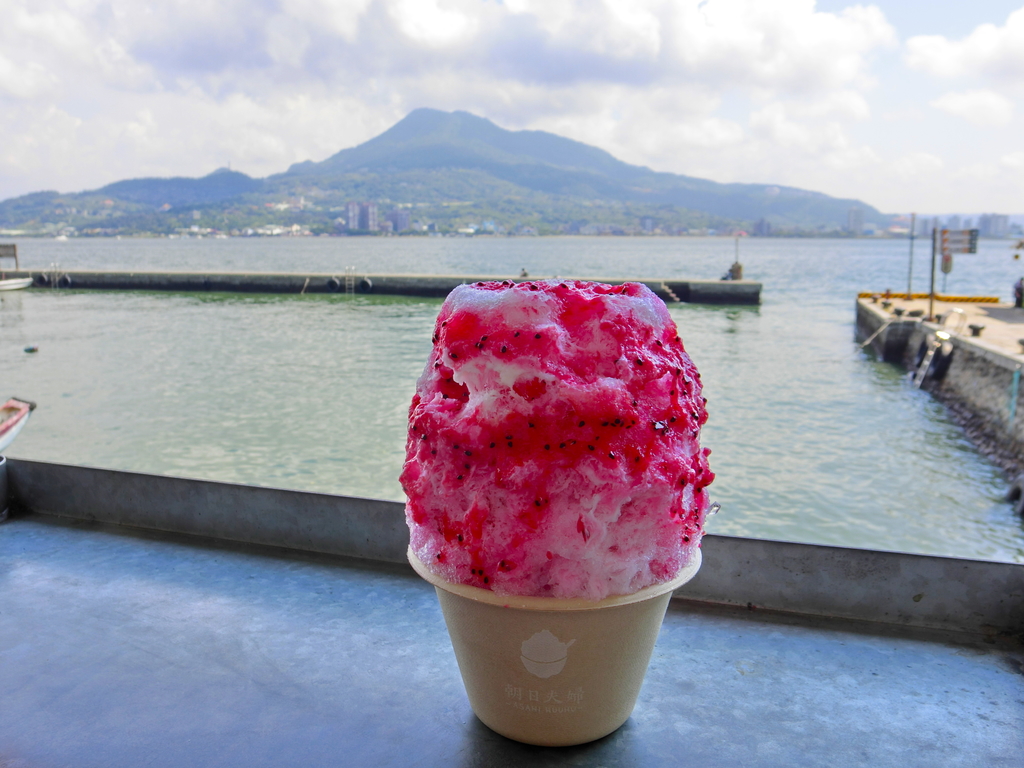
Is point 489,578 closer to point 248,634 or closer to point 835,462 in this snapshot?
point 248,634

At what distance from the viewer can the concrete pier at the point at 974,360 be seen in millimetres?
9469

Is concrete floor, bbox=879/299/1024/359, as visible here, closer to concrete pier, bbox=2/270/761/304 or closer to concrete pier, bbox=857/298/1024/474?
concrete pier, bbox=857/298/1024/474

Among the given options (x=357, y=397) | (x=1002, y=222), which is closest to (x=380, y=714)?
(x=357, y=397)

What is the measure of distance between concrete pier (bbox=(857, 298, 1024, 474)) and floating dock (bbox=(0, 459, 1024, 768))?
7855 mm

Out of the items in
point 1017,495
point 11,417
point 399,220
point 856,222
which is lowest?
point 1017,495

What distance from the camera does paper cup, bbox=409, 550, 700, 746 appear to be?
1522mm

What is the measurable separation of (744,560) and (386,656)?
112 cm

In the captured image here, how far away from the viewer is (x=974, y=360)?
1176cm

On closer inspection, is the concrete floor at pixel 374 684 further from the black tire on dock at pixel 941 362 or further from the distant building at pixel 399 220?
the distant building at pixel 399 220

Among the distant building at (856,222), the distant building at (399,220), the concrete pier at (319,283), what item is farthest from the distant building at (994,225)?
the concrete pier at (319,283)

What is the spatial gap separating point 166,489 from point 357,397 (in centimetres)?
963

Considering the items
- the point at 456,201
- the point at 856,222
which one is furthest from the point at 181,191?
the point at 856,222

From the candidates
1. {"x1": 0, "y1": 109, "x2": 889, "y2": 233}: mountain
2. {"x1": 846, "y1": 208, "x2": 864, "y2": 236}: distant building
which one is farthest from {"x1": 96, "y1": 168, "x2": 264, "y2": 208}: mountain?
{"x1": 846, "y1": 208, "x2": 864, "y2": 236}: distant building

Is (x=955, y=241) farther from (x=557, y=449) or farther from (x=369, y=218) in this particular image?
(x=369, y=218)
